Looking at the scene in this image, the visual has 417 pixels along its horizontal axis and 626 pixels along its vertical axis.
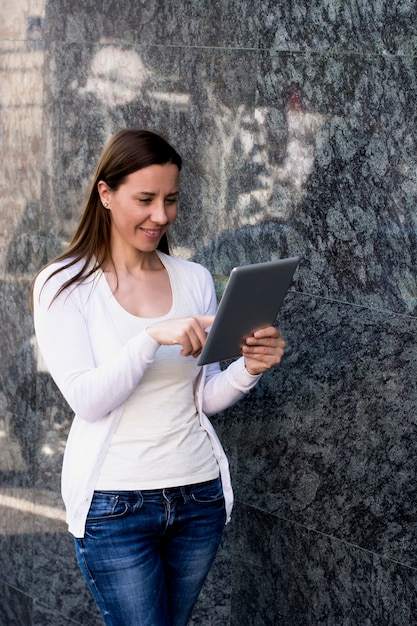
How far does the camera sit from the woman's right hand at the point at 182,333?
2.70m

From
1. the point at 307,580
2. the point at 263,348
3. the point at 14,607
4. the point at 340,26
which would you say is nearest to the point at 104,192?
the point at 263,348

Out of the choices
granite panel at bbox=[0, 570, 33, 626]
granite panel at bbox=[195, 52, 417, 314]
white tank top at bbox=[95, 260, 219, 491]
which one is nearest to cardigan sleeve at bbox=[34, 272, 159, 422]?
white tank top at bbox=[95, 260, 219, 491]

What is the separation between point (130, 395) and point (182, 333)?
34cm

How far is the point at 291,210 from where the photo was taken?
356 cm

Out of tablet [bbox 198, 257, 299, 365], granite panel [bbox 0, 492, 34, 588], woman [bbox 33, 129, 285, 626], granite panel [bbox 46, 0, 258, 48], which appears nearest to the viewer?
tablet [bbox 198, 257, 299, 365]

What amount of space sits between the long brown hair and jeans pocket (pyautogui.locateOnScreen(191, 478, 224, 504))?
2.18 feet

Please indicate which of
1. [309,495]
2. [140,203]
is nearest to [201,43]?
[140,203]

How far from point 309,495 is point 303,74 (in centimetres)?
137

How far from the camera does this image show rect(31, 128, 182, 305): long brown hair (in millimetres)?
2924

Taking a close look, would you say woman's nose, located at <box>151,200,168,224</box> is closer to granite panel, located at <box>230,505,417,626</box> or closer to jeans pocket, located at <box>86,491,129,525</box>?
jeans pocket, located at <box>86,491,129,525</box>

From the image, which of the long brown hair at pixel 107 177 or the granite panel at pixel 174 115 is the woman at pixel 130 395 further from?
the granite panel at pixel 174 115

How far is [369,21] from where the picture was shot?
3262 mm

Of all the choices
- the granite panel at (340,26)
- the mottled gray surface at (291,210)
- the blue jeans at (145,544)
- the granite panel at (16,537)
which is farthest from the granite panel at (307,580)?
the granite panel at (340,26)

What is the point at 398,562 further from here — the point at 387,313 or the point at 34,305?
the point at 34,305
